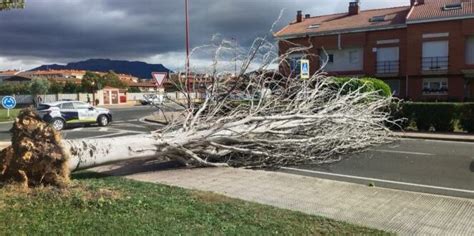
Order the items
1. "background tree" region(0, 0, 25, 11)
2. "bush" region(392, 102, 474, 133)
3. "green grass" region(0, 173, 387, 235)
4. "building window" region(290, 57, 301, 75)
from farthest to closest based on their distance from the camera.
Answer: "bush" region(392, 102, 474, 133), "building window" region(290, 57, 301, 75), "background tree" region(0, 0, 25, 11), "green grass" region(0, 173, 387, 235)

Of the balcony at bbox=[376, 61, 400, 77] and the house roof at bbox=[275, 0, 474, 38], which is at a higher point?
the house roof at bbox=[275, 0, 474, 38]

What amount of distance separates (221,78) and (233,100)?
555 millimetres

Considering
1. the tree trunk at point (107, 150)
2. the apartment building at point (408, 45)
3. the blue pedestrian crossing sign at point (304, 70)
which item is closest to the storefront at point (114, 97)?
the apartment building at point (408, 45)

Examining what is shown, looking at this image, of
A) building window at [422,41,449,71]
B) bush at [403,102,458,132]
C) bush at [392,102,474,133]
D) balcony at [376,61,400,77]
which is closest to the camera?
bush at [392,102,474,133]

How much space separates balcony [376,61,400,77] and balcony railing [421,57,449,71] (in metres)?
2.41

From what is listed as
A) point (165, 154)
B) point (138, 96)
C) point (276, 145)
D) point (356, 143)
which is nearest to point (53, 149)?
point (165, 154)

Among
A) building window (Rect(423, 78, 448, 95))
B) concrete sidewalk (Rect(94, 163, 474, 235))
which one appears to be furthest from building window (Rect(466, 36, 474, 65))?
concrete sidewalk (Rect(94, 163, 474, 235))

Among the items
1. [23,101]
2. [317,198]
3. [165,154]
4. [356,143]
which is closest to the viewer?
[317,198]

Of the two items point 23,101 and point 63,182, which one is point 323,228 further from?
point 23,101

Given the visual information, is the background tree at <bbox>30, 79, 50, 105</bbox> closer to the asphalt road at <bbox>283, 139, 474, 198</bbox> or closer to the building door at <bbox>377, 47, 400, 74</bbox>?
the building door at <bbox>377, 47, 400, 74</bbox>

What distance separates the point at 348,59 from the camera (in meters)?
43.6

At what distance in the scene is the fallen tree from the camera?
255 inches

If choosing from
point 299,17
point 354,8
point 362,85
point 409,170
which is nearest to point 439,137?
point 362,85

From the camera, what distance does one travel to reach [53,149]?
6484 millimetres
